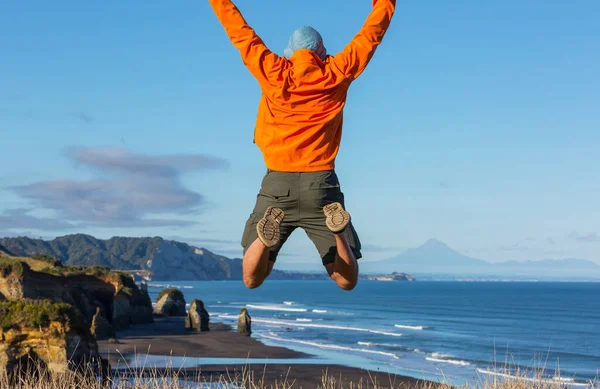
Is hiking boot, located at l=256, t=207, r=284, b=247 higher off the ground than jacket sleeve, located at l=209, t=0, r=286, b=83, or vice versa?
jacket sleeve, located at l=209, t=0, r=286, b=83

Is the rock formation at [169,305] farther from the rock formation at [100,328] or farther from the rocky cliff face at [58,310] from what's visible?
the rock formation at [100,328]

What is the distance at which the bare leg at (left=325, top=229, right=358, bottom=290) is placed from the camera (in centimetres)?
582

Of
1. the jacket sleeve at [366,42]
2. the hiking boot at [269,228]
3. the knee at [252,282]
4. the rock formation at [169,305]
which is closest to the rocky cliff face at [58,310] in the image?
the rock formation at [169,305]

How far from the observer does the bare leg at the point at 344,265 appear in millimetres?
5816

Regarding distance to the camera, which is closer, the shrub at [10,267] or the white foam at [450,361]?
the shrub at [10,267]

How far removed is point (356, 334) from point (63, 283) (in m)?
22.4

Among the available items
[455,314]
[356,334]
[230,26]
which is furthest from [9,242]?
[230,26]

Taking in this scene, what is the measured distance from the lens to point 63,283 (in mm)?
39125

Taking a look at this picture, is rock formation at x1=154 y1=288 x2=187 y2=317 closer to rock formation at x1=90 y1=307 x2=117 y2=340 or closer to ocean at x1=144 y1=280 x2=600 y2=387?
ocean at x1=144 y1=280 x2=600 y2=387

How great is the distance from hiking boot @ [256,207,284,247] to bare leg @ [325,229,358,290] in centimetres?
48

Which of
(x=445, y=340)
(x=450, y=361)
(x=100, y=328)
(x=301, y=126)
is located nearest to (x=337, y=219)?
(x=301, y=126)

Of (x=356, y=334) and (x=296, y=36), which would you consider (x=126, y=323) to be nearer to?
(x=356, y=334)

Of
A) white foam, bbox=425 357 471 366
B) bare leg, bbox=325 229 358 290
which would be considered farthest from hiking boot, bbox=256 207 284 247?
white foam, bbox=425 357 471 366

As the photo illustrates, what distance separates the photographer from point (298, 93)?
562 centimetres
